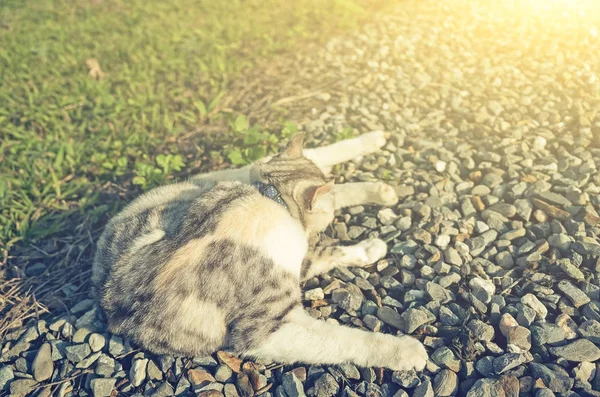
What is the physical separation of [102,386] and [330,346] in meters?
1.45

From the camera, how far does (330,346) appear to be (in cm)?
294

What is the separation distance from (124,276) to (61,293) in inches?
35.9

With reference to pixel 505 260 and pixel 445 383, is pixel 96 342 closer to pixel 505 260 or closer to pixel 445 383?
pixel 445 383

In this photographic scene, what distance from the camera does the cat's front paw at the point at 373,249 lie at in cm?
354

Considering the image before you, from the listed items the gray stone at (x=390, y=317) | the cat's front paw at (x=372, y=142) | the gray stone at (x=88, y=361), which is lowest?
the gray stone at (x=88, y=361)

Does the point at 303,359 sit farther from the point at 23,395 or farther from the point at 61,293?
the point at 61,293

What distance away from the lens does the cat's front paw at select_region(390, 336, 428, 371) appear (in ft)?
9.20

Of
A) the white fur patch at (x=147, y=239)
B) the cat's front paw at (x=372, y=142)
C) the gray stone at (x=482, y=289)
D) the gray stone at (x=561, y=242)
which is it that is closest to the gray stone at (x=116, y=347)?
the white fur patch at (x=147, y=239)

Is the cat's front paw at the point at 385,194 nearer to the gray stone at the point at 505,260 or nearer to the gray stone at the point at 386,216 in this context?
the gray stone at the point at 386,216

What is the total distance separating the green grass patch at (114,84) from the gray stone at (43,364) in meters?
1.25

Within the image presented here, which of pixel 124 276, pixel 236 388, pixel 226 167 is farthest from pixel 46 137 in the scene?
pixel 236 388

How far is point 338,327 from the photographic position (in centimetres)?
304

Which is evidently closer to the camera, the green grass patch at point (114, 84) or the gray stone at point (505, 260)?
the gray stone at point (505, 260)

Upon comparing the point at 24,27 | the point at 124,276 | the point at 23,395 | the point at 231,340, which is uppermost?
the point at 24,27
